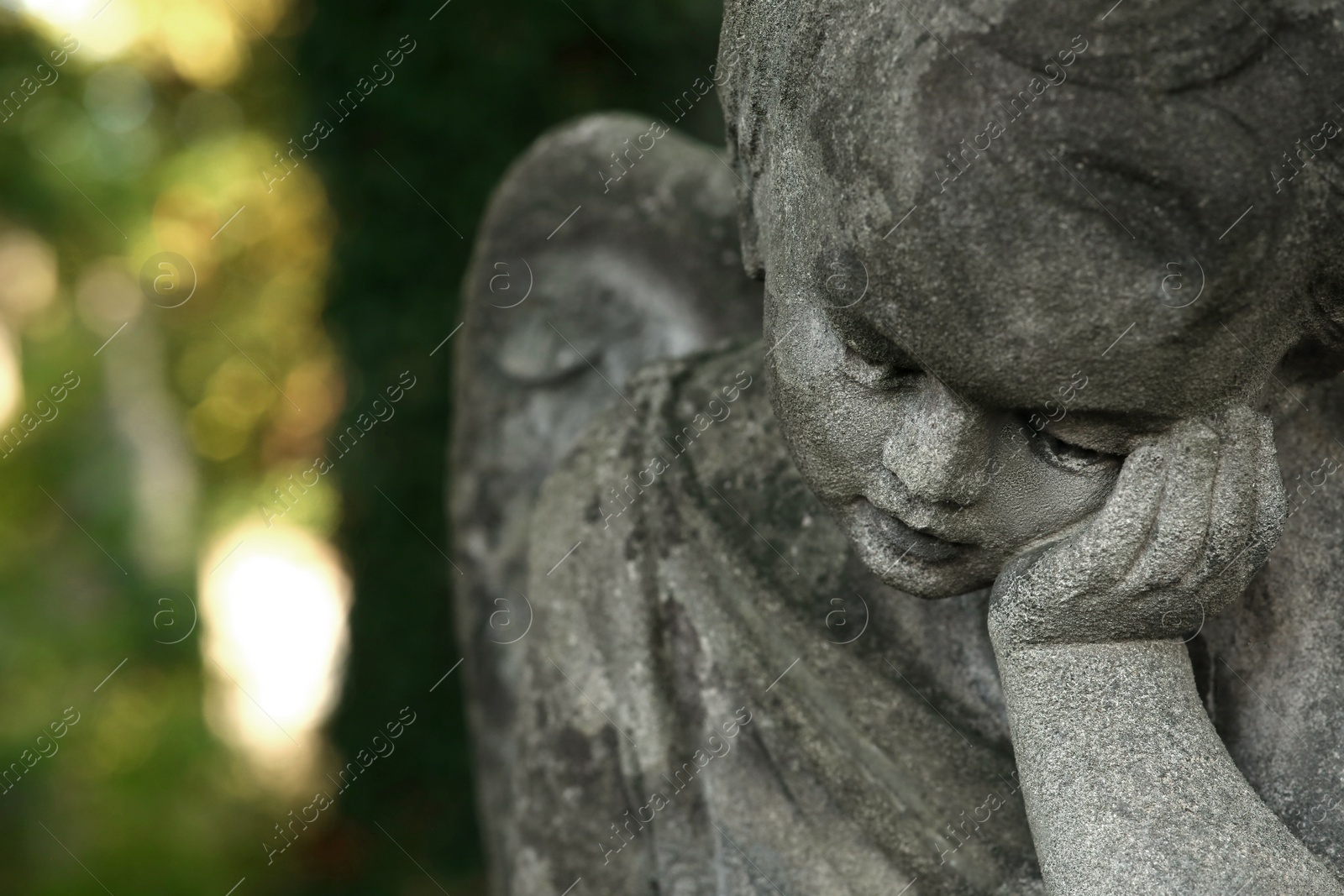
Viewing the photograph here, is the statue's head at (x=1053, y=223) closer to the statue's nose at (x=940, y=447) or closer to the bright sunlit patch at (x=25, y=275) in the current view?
the statue's nose at (x=940, y=447)

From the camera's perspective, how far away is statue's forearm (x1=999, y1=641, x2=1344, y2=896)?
0.75 meters

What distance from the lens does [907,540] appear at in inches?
33.1

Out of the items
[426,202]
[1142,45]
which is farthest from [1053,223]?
[426,202]

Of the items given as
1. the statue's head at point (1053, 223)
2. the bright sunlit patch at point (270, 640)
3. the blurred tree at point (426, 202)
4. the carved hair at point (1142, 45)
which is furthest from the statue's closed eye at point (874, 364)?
the bright sunlit patch at point (270, 640)

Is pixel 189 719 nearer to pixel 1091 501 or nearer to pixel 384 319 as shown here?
pixel 384 319

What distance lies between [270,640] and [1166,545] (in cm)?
445

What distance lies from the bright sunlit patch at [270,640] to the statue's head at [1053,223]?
11.1ft

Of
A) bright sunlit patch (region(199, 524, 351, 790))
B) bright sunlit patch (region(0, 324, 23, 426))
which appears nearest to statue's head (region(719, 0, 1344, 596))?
bright sunlit patch (region(199, 524, 351, 790))

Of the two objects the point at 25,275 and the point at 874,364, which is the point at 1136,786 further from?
the point at 25,275

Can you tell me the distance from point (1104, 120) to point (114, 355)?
530cm

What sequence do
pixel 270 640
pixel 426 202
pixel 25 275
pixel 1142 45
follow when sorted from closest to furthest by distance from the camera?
pixel 1142 45 < pixel 426 202 < pixel 270 640 < pixel 25 275

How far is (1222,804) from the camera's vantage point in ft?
2.49

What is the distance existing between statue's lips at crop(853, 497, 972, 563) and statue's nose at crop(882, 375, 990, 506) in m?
0.05

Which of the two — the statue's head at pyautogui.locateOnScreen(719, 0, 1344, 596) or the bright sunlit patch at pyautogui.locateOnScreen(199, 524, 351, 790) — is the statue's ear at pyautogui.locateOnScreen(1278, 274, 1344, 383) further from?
the bright sunlit patch at pyautogui.locateOnScreen(199, 524, 351, 790)
